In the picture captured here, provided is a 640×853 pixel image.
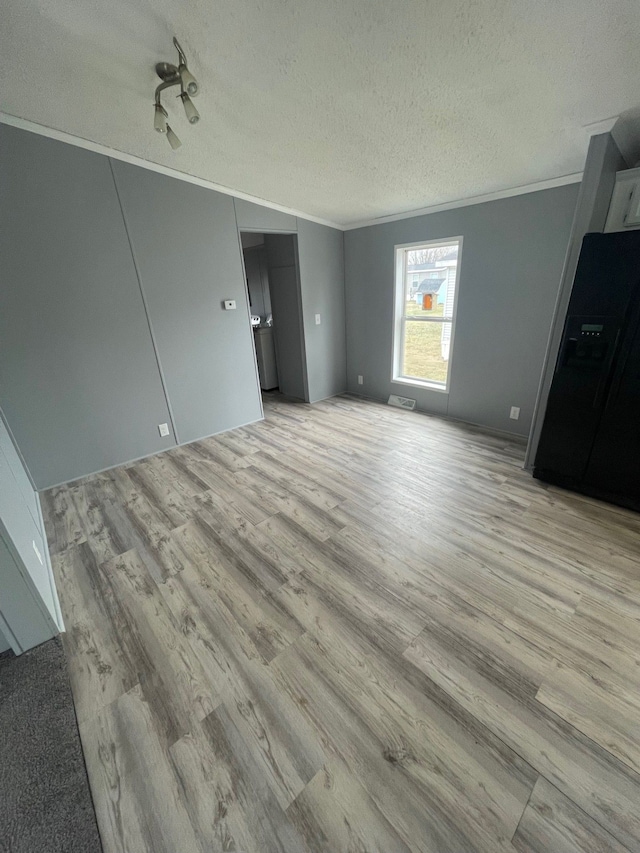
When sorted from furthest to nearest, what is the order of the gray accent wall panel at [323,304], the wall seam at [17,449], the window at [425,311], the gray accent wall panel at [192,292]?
the gray accent wall panel at [323,304]
the window at [425,311]
the gray accent wall panel at [192,292]
the wall seam at [17,449]

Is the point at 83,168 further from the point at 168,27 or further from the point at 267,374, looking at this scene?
the point at 267,374

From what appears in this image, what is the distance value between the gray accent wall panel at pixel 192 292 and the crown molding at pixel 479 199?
6.00 feet

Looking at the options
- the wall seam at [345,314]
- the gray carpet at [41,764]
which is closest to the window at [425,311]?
the wall seam at [345,314]

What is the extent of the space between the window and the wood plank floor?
1970 mm

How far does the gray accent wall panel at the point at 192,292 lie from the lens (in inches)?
107

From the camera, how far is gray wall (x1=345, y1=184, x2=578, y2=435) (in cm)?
277

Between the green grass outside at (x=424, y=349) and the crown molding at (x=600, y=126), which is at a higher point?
the crown molding at (x=600, y=126)

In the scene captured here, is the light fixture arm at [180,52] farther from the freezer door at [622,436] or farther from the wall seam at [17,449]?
the freezer door at [622,436]

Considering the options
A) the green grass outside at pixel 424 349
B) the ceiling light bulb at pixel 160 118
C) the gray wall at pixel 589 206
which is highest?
the ceiling light bulb at pixel 160 118

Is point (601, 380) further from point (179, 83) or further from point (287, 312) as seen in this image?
point (287, 312)

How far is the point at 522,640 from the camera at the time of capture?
1.40m

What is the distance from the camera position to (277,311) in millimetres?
4559

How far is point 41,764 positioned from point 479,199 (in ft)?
15.2

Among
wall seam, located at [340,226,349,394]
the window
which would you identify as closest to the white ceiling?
the window
